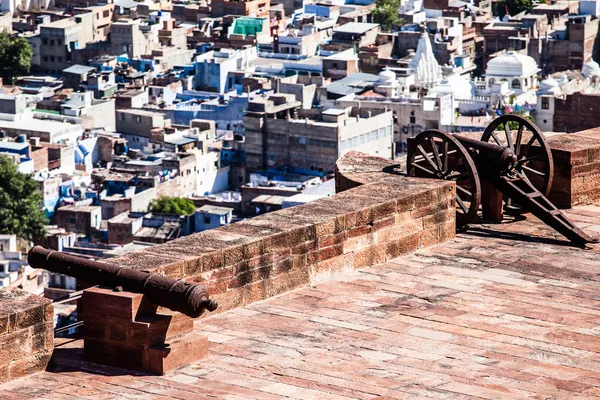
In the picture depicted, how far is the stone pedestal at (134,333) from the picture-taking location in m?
8.16

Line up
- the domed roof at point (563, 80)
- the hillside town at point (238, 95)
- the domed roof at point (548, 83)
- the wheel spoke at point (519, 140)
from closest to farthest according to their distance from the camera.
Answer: the wheel spoke at point (519, 140), the hillside town at point (238, 95), the domed roof at point (548, 83), the domed roof at point (563, 80)

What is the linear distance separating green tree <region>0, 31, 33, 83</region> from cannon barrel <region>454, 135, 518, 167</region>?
2481 inches

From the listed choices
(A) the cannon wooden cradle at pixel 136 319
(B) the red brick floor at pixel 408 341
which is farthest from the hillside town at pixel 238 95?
(A) the cannon wooden cradle at pixel 136 319

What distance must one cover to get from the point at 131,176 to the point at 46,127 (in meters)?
6.27

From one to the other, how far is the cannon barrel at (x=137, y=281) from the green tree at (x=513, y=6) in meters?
74.6

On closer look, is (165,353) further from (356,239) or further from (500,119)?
(500,119)

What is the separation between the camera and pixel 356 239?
9.84 meters

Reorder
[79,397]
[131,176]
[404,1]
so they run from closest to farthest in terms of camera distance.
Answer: [79,397], [131,176], [404,1]

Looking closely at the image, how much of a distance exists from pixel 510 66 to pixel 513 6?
17.4 meters

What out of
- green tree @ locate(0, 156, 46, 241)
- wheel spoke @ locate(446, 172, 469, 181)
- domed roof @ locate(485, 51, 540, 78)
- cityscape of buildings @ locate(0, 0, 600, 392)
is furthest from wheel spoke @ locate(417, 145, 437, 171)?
domed roof @ locate(485, 51, 540, 78)

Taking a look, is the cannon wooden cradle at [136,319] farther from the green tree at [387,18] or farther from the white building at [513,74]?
the green tree at [387,18]

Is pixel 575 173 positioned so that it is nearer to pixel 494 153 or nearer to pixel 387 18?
pixel 494 153

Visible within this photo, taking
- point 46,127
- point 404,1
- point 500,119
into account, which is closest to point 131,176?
point 46,127

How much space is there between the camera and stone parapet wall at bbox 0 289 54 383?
7.99 m
